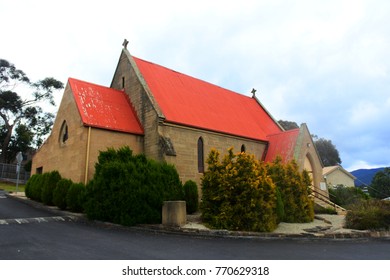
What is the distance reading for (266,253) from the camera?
830 centimetres

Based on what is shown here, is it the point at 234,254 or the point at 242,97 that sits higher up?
the point at 242,97

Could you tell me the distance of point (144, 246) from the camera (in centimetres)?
874

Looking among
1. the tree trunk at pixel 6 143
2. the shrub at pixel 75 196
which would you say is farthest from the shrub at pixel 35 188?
the tree trunk at pixel 6 143

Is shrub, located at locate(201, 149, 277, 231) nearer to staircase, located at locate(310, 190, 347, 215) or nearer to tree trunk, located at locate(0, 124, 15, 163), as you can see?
staircase, located at locate(310, 190, 347, 215)

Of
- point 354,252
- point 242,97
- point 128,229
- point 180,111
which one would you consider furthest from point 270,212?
point 242,97

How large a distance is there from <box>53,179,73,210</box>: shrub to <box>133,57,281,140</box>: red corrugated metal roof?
20.8 ft

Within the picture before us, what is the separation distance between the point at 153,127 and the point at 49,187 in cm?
664

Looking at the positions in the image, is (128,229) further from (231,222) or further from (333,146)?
(333,146)

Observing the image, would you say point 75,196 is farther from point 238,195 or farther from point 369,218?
point 369,218

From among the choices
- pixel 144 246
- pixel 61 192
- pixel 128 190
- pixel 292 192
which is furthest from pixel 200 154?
pixel 144 246

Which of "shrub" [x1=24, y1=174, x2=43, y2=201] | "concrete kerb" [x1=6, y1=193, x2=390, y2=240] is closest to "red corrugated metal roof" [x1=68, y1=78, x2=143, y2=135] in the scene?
"shrub" [x1=24, y1=174, x2=43, y2=201]

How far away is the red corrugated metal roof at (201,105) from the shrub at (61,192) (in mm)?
6338

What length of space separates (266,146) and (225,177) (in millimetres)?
12195

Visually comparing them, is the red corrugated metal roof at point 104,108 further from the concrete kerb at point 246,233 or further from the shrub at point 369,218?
the shrub at point 369,218
